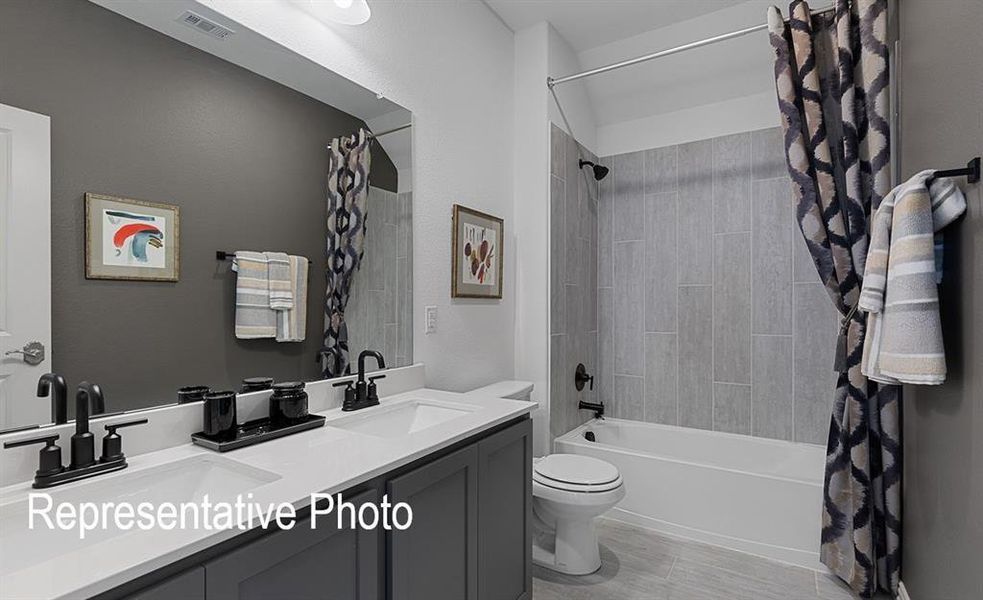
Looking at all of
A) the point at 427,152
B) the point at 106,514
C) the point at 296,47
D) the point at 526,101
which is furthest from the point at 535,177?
the point at 106,514

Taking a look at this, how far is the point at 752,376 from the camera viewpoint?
296cm

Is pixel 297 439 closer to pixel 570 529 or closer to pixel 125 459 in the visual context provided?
pixel 125 459

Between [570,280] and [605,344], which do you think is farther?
[605,344]

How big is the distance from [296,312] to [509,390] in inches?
47.4

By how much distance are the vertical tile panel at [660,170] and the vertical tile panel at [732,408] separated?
1344mm

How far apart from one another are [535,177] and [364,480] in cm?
212

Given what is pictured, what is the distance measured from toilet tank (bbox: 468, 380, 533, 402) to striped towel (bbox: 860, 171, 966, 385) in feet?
4.86

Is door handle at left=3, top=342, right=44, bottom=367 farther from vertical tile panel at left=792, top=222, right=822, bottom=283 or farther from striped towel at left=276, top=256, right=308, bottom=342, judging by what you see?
vertical tile panel at left=792, top=222, right=822, bottom=283

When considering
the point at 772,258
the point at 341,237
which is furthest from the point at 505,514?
the point at 772,258

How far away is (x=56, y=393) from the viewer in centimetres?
103

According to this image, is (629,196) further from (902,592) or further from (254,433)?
(254,433)

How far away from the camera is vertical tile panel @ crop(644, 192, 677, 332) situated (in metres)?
3.22

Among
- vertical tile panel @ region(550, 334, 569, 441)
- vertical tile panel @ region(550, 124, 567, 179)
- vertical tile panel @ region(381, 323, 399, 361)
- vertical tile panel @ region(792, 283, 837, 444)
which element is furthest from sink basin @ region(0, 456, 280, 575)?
vertical tile panel @ region(792, 283, 837, 444)

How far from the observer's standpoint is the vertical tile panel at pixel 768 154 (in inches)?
113
